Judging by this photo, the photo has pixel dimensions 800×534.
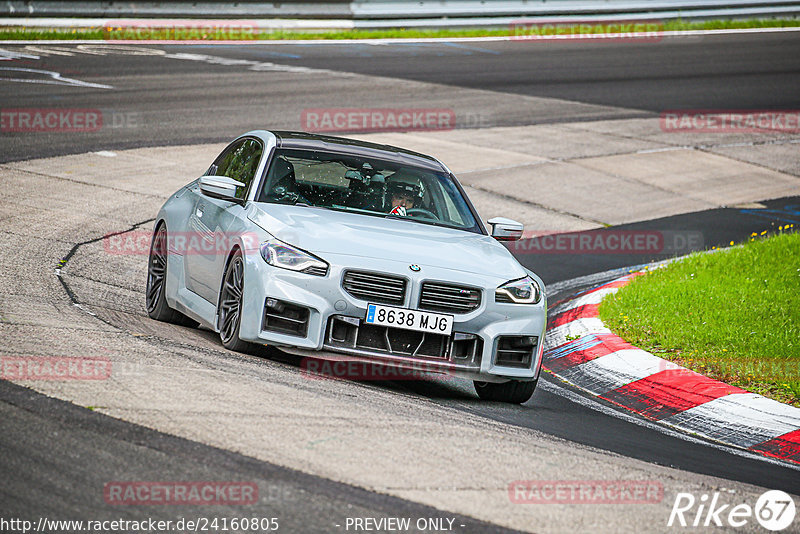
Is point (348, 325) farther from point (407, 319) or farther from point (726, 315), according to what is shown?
point (726, 315)

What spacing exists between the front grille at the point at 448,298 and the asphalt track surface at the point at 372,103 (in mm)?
618

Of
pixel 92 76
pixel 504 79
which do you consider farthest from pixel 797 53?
pixel 92 76

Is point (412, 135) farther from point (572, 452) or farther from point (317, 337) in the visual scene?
point (572, 452)

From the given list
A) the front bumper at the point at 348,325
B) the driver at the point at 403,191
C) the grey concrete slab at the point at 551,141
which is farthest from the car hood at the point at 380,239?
the grey concrete slab at the point at 551,141

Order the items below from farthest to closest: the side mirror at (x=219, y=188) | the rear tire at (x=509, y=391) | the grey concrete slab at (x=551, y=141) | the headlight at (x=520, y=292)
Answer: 1. the grey concrete slab at (x=551, y=141)
2. the side mirror at (x=219, y=188)
3. the rear tire at (x=509, y=391)
4. the headlight at (x=520, y=292)

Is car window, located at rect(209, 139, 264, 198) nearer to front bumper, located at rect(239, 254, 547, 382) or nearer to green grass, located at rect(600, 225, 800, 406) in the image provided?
front bumper, located at rect(239, 254, 547, 382)

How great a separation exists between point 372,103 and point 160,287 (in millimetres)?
12175

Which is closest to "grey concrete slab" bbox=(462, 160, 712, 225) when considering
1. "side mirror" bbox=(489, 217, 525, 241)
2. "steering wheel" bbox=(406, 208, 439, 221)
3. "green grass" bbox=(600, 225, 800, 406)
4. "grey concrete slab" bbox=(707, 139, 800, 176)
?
"green grass" bbox=(600, 225, 800, 406)

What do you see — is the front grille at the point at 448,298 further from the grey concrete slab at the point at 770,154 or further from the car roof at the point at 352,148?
the grey concrete slab at the point at 770,154

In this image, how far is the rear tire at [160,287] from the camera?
8641 mm

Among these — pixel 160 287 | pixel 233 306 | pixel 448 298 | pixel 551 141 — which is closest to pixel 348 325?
pixel 448 298

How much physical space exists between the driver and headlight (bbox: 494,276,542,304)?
3.95 feet

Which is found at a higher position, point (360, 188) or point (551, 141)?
point (360, 188)

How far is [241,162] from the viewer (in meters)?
8.76
